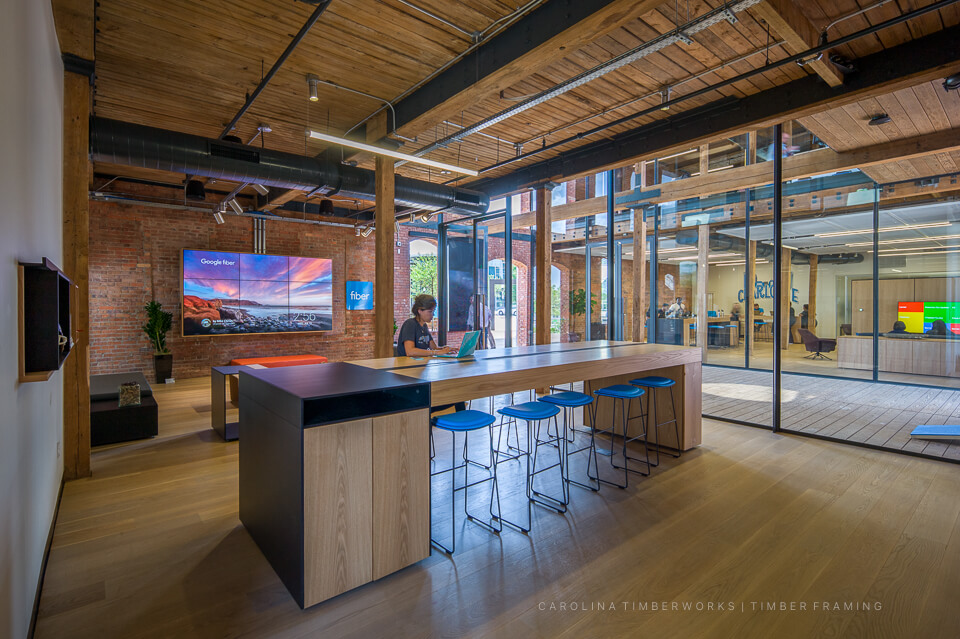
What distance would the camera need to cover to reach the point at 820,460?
13.9ft

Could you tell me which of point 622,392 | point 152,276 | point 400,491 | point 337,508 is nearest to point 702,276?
point 622,392

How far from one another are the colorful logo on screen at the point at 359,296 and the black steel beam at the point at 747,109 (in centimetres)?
510

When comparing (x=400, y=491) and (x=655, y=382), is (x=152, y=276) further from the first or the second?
(x=655, y=382)

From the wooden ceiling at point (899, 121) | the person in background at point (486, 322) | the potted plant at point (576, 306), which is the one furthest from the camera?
the potted plant at point (576, 306)

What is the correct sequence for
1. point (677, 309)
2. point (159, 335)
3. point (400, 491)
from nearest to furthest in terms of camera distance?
point (400, 491), point (677, 309), point (159, 335)

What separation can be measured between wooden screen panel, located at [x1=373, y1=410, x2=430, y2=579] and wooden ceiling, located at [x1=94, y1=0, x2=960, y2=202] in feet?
9.59

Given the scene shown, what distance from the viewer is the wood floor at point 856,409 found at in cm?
477

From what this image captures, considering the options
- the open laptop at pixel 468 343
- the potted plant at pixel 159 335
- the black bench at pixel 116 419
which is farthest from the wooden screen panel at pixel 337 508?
the potted plant at pixel 159 335

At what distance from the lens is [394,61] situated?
13.6 ft

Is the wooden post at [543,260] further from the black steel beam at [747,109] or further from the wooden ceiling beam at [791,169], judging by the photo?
the wooden ceiling beam at [791,169]

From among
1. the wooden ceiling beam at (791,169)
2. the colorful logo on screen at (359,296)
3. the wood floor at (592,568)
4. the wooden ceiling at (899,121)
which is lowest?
the wood floor at (592,568)

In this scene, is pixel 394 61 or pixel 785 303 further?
pixel 785 303

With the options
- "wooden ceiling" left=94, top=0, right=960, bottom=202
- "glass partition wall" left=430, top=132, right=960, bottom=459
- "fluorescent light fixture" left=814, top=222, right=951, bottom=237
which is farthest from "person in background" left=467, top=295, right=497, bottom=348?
"fluorescent light fixture" left=814, top=222, right=951, bottom=237

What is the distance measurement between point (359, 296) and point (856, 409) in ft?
30.1
